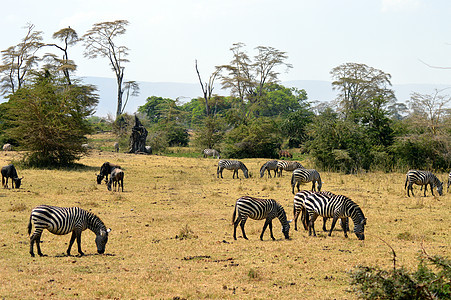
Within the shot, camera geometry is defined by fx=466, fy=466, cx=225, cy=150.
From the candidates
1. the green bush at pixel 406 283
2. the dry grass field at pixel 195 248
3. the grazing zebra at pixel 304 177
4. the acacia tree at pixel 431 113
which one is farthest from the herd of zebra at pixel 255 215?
the acacia tree at pixel 431 113

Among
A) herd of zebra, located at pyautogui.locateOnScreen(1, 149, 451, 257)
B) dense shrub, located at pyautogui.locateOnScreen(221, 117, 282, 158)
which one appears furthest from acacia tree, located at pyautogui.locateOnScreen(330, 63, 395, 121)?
herd of zebra, located at pyautogui.locateOnScreen(1, 149, 451, 257)

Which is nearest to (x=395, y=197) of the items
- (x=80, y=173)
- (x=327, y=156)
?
(x=327, y=156)

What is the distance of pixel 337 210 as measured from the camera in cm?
1230

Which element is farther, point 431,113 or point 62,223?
point 431,113

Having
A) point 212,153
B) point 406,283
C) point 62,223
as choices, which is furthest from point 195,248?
point 212,153

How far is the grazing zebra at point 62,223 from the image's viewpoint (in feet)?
33.1

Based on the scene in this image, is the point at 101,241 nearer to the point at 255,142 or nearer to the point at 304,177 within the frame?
the point at 304,177

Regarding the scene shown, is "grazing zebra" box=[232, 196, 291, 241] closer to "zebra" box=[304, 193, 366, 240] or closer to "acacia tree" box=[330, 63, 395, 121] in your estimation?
"zebra" box=[304, 193, 366, 240]

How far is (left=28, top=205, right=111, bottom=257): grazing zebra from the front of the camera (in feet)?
33.1

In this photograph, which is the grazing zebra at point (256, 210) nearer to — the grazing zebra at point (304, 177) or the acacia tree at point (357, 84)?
the grazing zebra at point (304, 177)

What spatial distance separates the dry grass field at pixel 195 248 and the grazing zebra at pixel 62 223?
1.34ft

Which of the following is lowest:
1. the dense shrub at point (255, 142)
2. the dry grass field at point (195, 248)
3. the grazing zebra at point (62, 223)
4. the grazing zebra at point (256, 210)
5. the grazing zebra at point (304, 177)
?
the dry grass field at point (195, 248)

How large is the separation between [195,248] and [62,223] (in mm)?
3182

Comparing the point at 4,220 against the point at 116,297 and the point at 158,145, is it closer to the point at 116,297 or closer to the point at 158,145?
the point at 116,297
